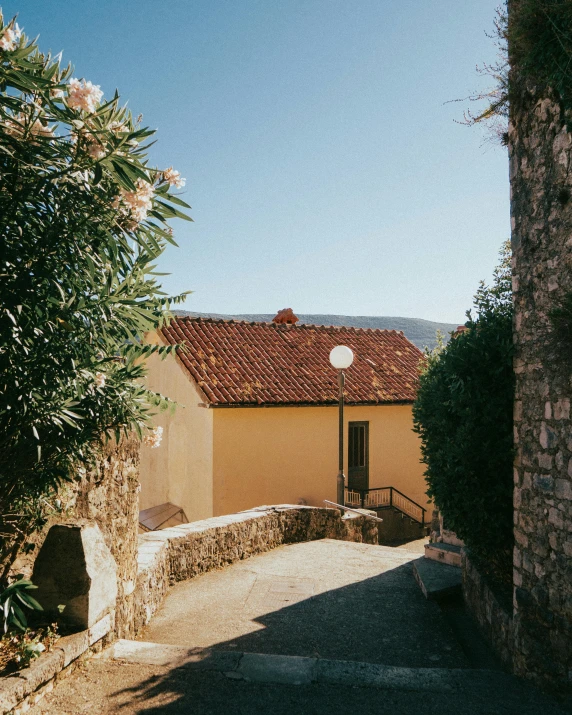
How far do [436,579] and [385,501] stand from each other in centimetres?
999

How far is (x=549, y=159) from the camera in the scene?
4277mm

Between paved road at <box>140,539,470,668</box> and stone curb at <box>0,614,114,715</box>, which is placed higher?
stone curb at <box>0,614,114,715</box>

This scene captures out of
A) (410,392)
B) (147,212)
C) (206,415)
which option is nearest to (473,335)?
(147,212)

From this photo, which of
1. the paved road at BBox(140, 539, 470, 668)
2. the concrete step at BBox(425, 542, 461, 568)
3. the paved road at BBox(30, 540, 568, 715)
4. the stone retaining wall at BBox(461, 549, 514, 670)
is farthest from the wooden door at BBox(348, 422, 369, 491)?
the stone retaining wall at BBox(461, 549, 514, 670)

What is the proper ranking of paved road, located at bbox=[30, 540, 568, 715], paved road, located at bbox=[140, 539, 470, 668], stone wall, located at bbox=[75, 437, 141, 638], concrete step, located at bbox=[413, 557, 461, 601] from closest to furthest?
paved road, located at bbox=[30, 540, 568, 715]
stone wall, located at bbox=[75, 437, 141, 638]
paved road, located at bbox=[140, 539, 470, 668]
concrete step, located at bbox=[413, 557, 461, 601]

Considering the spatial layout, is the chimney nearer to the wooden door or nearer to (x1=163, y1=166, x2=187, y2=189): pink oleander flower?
the wooden door

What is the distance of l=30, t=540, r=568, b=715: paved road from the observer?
11.7 ft

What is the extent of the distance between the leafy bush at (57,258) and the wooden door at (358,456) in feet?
43.9

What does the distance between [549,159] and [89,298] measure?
11.6 feet

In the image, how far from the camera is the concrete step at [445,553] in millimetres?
7680

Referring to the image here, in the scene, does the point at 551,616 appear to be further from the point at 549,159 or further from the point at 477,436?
the point at 549,159

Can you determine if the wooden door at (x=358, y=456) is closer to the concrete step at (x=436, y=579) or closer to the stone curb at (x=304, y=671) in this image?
the concrete step at (x=436, y=579)

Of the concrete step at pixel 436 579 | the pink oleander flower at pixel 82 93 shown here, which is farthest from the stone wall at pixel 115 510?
the concrete step at pixel 436 579

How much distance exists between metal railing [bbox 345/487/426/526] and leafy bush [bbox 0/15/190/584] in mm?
13165
